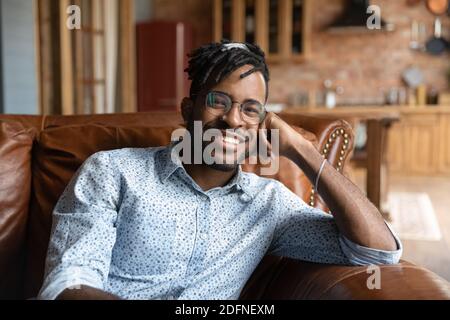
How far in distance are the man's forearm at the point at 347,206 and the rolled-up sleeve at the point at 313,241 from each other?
2cm

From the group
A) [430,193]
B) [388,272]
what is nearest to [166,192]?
[388,272]

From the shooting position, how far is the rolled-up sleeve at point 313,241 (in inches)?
44.5

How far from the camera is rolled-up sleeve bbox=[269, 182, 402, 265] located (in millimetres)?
1131

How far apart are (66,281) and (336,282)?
56 centimetres

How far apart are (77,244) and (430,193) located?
4.58m

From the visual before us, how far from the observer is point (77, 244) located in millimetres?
1003

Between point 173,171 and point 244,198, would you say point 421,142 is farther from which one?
point 173,171

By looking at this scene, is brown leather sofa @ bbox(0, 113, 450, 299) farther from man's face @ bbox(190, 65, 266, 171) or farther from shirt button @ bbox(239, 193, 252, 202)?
man's face @ bbox(190, 65, 266, 171)

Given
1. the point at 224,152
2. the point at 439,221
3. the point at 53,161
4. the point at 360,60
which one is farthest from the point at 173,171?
the point at 360,60

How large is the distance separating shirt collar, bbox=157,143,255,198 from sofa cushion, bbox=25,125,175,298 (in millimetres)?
230

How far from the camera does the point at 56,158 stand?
1432 millimetres

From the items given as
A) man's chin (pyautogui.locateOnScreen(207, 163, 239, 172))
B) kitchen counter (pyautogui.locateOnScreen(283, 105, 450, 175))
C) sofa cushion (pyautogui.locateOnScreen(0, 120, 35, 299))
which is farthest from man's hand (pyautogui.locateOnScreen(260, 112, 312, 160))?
kitchen counter (pyautogui.locateOnScreen(283, 105, 450, 175))

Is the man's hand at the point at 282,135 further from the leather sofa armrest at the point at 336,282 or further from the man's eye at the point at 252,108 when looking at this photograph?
the leather sofa armrest at the point at 336,282

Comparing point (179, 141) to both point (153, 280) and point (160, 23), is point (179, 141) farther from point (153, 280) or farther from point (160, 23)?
point (160, 23)
